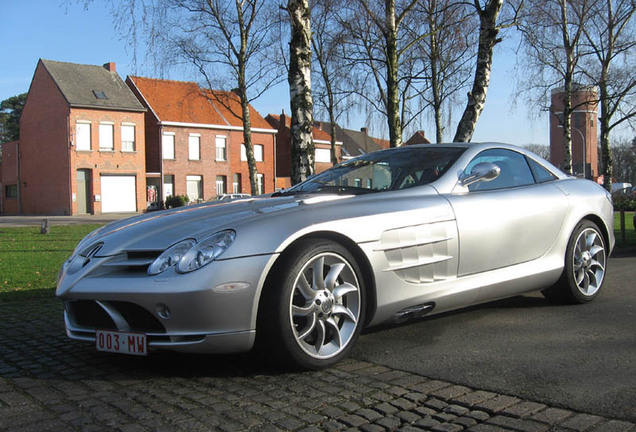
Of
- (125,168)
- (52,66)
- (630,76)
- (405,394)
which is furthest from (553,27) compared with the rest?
(52,66)

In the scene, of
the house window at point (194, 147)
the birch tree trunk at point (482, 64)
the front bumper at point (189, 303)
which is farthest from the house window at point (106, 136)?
the front bumper at point (189, 303)

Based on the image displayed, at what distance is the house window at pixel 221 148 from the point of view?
49969 millimetres

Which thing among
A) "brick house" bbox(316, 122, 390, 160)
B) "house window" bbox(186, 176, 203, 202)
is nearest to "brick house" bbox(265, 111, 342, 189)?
"brick house" bbox(316, 122, 390, 160)

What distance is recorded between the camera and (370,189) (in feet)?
15.0

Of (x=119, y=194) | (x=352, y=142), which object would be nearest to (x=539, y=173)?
(x=119, y=194)

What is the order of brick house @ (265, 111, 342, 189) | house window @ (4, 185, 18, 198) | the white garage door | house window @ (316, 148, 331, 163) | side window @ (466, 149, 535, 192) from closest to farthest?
side window @ (466, 149, 535, 192) < the white garage door < house window @ (4, 185, 18, 198) < brick house @ (265, 111, 342, 189) < house window @ (316, 148, 331, 163)

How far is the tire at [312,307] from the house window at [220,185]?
47272 millimetres

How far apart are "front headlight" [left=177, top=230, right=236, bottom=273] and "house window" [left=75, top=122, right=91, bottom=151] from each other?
42.0 m

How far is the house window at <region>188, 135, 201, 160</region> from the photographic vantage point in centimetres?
4806

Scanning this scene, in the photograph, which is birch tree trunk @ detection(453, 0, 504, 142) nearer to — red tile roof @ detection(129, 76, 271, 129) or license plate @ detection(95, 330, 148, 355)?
license plate @ detection(95, 330, 148, 355)

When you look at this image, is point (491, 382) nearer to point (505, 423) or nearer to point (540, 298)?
point (505, 423)

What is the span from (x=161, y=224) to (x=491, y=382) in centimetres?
218

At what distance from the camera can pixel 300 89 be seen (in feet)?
31.7

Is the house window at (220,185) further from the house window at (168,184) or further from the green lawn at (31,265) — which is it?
the green lawn at (31,265)
